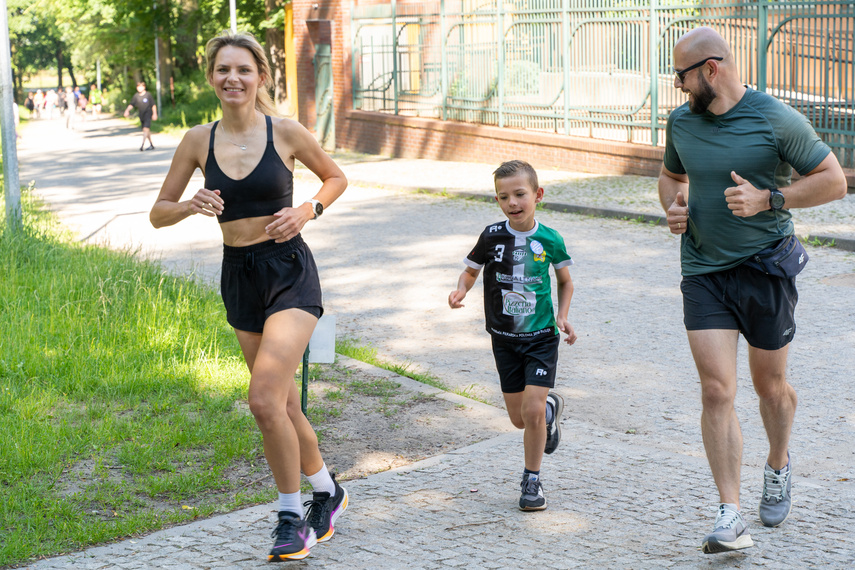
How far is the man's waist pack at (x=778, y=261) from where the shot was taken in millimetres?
3961

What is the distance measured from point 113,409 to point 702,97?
146 inches

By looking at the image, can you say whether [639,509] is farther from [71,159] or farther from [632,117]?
[71,159]

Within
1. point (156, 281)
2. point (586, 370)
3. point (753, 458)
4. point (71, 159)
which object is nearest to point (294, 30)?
point (71, 159)

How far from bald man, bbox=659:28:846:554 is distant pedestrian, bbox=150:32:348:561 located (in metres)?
1.53

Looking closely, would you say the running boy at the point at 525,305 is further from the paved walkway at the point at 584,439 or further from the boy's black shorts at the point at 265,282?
the boy's black shorts at the point at 265,282

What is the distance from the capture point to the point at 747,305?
401 centimetres

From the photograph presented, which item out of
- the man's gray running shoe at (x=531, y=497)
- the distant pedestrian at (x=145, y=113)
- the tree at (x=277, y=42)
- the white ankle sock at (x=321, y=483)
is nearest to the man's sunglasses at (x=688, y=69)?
the man's gray running shoe at (x=531, y=497)

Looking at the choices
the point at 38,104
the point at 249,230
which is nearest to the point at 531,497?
the point at 249,230

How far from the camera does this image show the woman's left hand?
156 inches

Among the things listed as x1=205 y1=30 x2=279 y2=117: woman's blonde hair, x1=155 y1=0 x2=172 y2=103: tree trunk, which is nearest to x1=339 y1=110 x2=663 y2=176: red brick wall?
x1=205 y1=30 x2=279 y2=117: woman's blonde hair

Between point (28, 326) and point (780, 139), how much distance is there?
524 centimetres

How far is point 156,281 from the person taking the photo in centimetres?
836

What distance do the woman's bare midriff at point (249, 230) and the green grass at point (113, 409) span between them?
4.19 feet

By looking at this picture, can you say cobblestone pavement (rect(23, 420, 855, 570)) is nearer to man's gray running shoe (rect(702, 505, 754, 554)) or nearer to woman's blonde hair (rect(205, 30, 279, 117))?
man's gray running shoe (rect(702, 505, 754, 554))
